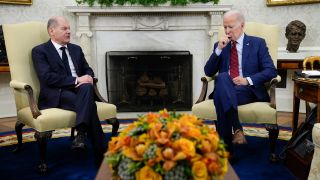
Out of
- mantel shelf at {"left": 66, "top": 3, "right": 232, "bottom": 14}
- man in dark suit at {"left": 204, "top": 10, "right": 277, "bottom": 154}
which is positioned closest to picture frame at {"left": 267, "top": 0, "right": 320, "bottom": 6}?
mantel shelf at {"left": 66, "top": 3, "right": 232, "bottom": 14}

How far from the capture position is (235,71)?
305 cm

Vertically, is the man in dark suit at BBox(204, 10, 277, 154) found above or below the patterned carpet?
above

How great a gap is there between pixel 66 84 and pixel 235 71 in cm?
147

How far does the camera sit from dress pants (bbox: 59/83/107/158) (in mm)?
2656

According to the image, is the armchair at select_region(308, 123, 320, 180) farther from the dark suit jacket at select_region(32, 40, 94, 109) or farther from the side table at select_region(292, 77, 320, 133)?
the dark suit jacket at select_region(32, 40, 94, 109)

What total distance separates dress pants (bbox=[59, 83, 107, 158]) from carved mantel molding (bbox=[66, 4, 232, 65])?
6.67 ft

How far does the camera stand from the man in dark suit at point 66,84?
8.87ft

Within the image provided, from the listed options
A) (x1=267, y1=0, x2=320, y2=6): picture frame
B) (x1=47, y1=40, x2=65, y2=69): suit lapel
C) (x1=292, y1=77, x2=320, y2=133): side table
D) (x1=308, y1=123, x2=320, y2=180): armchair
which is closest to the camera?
(x1=308, y1=123, x2=320, y2=180): armchair

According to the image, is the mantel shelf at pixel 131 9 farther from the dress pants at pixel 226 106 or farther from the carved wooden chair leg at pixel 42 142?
the carved wooden chair leg at pixel 42 142

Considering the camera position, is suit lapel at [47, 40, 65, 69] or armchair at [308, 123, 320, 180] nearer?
armchair at [308, 123, 320, 180]

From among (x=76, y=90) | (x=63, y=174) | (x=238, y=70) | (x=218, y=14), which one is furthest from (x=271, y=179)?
(x=218, y=14)

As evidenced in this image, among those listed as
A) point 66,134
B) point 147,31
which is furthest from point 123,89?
point 66,134

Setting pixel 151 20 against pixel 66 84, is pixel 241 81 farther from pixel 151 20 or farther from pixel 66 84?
pixel 151 20

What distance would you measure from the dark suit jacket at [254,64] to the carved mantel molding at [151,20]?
1667 millimetres
